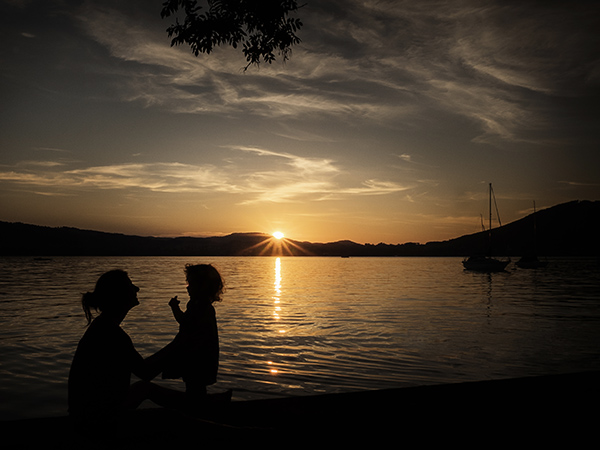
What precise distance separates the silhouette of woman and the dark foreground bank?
205 mm

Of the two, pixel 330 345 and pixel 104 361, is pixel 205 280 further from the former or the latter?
pixel 330 345

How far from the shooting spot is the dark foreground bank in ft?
13.0

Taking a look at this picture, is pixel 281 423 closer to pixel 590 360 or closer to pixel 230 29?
pixel 230 29

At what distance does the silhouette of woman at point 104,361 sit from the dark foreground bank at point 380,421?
205 mm

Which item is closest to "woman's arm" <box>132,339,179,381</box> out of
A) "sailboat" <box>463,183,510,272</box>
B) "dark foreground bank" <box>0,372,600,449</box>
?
"dark foreground bank" <box>0,372,600,449</box>

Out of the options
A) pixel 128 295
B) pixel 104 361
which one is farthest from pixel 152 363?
pixel 128 295

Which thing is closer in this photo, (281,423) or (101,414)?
(101,414)

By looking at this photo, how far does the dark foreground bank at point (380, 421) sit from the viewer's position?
396cm

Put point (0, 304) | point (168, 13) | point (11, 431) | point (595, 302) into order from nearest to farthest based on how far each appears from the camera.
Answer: point (11, 431), point (168, 13), point (0, 304), point (595, 302)

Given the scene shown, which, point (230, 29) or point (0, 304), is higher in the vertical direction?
point (230, 29)

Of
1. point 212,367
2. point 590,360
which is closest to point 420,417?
point 212,367

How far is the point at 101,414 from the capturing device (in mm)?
→ 3855

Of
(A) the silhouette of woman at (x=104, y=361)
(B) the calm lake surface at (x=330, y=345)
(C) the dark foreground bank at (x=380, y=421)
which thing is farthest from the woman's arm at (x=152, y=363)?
(B) the calm lake surface at (x=330, y=345)

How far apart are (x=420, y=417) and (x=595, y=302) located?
33339mm
